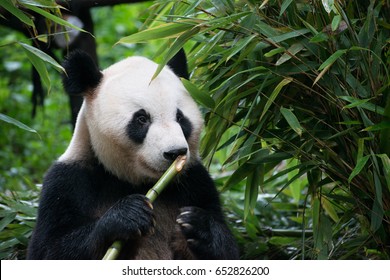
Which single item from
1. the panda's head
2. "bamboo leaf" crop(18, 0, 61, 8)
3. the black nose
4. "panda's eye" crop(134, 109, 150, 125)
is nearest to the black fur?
the panda's head

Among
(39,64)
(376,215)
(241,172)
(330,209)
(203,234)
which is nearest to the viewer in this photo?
(203,234)

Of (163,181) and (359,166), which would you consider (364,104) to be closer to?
(359,166)

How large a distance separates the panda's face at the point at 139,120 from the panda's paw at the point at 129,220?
7.2 inches

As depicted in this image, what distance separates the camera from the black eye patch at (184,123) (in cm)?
352

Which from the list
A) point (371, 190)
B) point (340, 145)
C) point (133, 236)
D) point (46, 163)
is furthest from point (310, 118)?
point (46, 163)

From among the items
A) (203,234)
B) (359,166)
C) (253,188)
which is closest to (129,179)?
(203,234)

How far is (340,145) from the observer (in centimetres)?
372

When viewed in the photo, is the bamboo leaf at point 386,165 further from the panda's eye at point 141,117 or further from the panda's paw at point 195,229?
the panda's eye at point 141,117

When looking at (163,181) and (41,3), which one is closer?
(163,181)

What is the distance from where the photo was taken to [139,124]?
3.47m

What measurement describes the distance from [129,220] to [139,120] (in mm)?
462

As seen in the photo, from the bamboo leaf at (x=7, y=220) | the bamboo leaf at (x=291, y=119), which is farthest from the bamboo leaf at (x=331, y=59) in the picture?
the bamboo leaf at (x=7, y=220)

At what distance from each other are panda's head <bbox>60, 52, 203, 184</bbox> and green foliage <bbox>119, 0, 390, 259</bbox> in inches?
5.6

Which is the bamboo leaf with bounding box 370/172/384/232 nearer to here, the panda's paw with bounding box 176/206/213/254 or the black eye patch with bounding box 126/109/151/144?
the panda's paw with bounding box 176/206/213/254
